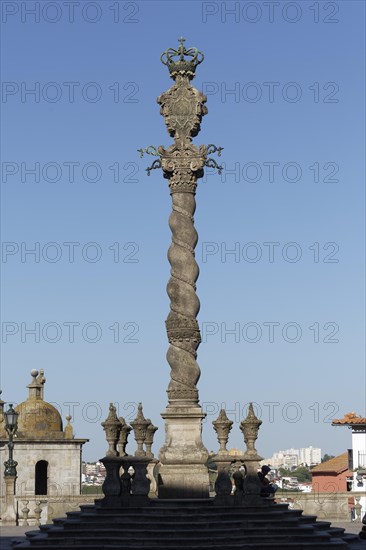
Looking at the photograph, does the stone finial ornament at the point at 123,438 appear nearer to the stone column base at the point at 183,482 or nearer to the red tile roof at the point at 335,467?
the stone column base at the point at 183,482

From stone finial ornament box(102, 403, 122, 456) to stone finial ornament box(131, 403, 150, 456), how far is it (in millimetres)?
2796

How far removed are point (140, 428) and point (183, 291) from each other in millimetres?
4877

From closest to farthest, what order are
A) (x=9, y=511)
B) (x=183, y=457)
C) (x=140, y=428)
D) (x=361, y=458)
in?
(x=183, y=457), (x=140, y=428), (x=9, y=511), (x=361, y=458)

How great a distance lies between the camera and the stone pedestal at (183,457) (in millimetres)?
26719

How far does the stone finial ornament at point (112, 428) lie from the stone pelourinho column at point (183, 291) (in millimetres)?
1314

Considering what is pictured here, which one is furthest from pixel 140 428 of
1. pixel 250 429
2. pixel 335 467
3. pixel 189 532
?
pixel 335 467

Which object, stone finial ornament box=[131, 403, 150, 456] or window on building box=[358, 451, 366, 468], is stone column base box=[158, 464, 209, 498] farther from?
window on building box=[358, 451, 366, 468]

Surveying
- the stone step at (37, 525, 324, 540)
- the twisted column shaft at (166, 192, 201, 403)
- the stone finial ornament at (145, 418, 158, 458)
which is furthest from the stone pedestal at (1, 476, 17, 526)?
the stone step at (37, 525, 324, 540)

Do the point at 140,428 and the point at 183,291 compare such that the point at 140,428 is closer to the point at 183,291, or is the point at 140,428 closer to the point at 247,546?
the point at 183,291

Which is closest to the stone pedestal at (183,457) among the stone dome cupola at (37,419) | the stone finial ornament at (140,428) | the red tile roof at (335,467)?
the stone finial ornament at (140,428)

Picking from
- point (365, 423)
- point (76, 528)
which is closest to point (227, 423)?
point (76, 528)

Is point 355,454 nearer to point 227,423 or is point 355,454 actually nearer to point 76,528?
point 227,423

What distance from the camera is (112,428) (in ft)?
86.7

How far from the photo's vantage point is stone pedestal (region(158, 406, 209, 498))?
87.7ft
